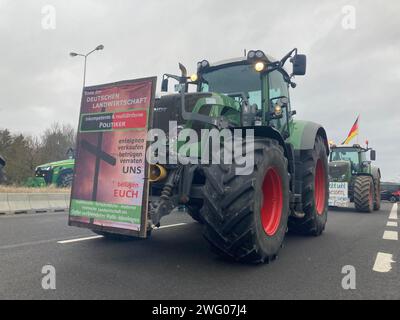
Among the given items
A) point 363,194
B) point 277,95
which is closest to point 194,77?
point 277,95

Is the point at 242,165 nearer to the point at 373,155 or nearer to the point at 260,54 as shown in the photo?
the point at 260,54

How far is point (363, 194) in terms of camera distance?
12125 mm

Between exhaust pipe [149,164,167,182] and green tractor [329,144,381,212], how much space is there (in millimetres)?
10640

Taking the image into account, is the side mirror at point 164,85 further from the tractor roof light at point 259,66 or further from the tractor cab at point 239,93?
the tractor roof light at point 259,66

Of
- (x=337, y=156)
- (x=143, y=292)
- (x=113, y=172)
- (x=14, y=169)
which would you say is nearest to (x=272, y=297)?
(x=143, y=292)

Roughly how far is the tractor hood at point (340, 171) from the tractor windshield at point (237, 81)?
9.45 m

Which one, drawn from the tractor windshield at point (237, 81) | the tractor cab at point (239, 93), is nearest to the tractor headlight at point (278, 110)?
the tractor cab at point (239, 93)

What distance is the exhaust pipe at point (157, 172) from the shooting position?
377 cm

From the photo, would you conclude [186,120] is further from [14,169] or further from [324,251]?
Result: [14,169]

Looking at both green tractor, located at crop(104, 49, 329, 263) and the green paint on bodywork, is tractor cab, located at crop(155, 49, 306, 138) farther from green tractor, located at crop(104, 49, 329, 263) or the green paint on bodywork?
the green paint on bodywork

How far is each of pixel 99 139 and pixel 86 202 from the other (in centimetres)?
80

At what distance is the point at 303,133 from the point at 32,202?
922 cm

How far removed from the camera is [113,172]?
3812mm

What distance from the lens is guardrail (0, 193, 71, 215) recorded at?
10.1m
